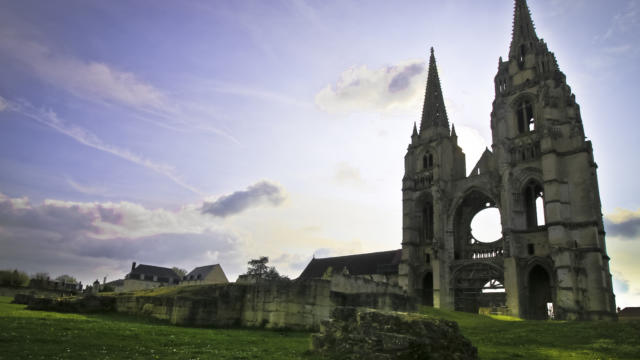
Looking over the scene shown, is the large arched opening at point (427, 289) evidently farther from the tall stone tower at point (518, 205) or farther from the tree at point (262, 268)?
the tree at point (262, 268)

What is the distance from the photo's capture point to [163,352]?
401 inches

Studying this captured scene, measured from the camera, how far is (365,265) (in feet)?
220

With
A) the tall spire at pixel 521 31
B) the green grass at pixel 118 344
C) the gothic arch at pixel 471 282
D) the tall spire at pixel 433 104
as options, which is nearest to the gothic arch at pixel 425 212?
the gothic arch at pixel 471 282

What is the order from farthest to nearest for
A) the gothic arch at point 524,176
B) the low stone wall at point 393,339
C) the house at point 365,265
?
1. the house at point 365,265
2. the gothic arch at point 524,176
3. the low stone wall at point 393,339

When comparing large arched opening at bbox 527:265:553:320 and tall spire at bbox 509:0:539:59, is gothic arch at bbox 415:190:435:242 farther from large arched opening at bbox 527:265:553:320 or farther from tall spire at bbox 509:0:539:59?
tall spire at bbox 509:0:539:59

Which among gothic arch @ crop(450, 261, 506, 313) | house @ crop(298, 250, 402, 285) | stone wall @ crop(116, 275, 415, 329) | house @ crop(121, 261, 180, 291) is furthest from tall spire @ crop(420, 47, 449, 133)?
house @ crop(121, 261, 180, 291)

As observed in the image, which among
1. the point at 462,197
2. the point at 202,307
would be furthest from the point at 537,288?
the point at 202,307

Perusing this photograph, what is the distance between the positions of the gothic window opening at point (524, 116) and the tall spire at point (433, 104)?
933 cm

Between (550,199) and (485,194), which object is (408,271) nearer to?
(485,194)

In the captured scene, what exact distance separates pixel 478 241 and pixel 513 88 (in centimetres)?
1771

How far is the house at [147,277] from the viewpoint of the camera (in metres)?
83.8

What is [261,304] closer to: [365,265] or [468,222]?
[468,222]

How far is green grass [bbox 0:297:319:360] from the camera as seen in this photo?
9.33 m

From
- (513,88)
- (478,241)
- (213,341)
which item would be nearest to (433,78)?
(513,88)
